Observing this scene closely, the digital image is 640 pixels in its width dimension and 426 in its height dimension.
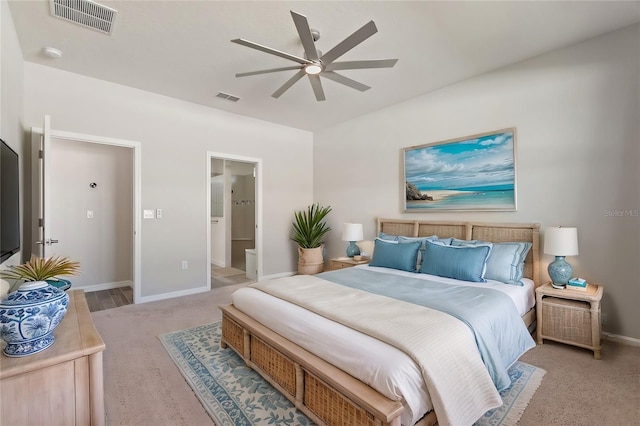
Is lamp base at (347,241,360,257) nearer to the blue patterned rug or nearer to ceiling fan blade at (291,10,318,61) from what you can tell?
the blue patterned rug

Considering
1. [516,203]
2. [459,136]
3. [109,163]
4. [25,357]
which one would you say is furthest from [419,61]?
[109,163]

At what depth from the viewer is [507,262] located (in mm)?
2879

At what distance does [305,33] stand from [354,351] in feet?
6.83

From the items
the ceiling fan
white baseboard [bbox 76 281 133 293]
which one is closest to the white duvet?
the ceiling fan

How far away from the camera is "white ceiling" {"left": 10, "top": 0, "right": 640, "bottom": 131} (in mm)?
2404

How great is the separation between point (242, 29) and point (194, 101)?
207cm

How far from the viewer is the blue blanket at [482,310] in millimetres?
1834

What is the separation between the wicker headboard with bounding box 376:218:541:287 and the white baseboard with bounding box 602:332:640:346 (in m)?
0.66

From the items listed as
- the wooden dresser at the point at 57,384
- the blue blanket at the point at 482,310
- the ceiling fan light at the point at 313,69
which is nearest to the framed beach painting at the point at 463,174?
the blue blanket at the point at 482,310

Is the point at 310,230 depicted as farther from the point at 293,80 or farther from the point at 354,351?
the point at 354,351

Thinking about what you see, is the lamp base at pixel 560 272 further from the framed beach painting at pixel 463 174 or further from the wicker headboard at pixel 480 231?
the framed beach painting at pixel 463 174

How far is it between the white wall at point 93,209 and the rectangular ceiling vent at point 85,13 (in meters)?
2.64

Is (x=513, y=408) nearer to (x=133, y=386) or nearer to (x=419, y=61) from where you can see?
(x=133, y=386)

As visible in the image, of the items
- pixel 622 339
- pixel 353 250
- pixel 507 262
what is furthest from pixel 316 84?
pixel 622 339
